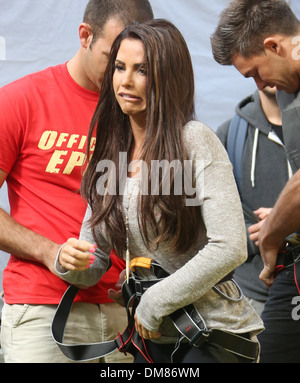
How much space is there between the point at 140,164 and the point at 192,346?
1.61 feet

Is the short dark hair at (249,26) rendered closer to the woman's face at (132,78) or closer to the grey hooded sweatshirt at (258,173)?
the grey hooded sweatshirt at (258,173)

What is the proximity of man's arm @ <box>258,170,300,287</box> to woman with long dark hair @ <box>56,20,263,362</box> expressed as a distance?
46 centimetres

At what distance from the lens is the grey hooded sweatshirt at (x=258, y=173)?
290 cm

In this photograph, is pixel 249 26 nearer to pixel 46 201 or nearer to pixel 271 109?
pixel 271 109

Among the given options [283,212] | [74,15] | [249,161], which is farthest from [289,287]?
[74,15]

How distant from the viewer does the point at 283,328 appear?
2.38 metres

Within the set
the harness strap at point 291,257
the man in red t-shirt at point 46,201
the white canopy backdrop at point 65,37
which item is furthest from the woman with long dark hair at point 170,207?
the white canopy backdrop at point 65,37

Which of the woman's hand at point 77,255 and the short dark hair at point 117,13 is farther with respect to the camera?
the short dark hair at point 117,13

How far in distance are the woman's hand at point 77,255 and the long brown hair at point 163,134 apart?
0.26 ft

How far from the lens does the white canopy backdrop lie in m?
3.12

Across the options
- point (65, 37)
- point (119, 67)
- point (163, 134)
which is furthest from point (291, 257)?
point (65, 37)

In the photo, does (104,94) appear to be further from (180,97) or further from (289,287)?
(289,287)

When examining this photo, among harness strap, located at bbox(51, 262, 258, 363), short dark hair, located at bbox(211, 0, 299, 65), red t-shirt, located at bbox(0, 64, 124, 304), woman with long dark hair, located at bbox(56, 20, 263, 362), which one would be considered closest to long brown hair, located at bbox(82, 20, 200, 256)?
woman with long dark hair, located at bbox(56, 20, 263, 362)

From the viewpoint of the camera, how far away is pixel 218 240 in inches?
64.2
